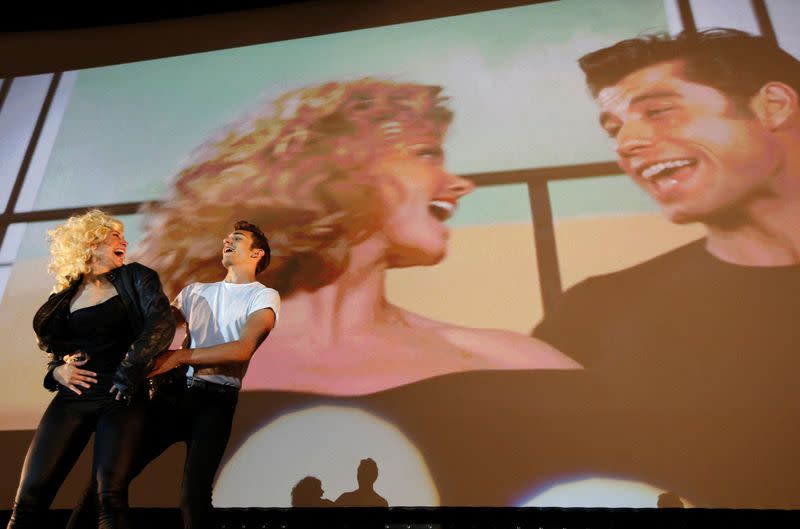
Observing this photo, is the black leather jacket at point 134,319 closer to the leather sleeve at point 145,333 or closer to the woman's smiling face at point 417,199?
the leather sleeve at point 145,333

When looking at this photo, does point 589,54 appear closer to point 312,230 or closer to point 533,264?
point 533,264

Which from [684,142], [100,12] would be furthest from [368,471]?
[100,12]

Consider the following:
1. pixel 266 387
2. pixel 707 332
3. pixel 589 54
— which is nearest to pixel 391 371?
pixel 266 387

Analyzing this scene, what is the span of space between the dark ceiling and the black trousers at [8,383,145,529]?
2.53 meters

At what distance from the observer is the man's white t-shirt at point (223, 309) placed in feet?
5.70

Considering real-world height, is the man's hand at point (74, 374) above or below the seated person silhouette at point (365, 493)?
above

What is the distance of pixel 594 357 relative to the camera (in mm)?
2160

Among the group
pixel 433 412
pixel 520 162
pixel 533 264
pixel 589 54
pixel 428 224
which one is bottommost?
pixel 433 412

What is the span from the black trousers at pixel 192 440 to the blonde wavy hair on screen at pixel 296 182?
93 centimetres

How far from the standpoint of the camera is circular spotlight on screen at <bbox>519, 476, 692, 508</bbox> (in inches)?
76.7

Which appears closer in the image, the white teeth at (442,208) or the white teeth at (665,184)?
the white teeth at (665,184)

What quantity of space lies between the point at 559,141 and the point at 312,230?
1.11 meters

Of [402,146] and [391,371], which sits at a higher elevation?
[402,146]

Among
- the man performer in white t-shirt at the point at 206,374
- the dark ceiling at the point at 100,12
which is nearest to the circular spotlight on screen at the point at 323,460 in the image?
the man performer in white t-shirt at the point at 206,374
